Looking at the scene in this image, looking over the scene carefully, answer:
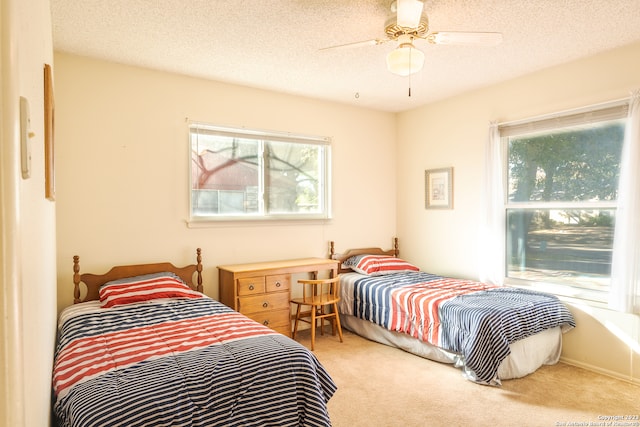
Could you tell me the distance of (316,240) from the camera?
450cm

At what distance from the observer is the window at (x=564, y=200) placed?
327 centimetres

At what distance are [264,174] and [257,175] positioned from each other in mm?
76

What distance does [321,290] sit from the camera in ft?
14.4

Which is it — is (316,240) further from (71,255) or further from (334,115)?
(71,255)

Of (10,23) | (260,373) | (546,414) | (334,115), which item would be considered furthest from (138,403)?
(334,115)

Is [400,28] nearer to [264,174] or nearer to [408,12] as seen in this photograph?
[408,12]

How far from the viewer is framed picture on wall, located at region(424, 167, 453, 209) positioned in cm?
446

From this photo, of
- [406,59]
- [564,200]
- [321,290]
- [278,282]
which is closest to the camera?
[406,59]

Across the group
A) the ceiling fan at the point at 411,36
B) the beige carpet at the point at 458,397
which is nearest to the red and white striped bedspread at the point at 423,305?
the beige carpet at the point at 458,397

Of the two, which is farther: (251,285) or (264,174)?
(264,174)

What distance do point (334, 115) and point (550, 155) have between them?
2221 mm

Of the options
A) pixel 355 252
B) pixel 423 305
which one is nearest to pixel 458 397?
pixel 423 305

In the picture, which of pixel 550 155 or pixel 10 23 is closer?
pixel 10 23

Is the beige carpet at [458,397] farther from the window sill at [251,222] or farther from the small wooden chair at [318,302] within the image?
the window sill at [251,222]
